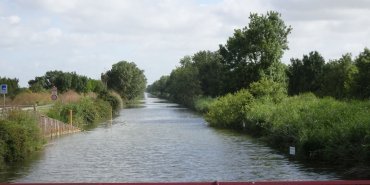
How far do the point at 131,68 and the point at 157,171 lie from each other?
113 m

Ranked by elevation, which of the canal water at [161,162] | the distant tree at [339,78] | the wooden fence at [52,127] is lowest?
the canal water at [161,162]

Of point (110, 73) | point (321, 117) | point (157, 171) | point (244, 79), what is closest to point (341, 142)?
point (321, 117)

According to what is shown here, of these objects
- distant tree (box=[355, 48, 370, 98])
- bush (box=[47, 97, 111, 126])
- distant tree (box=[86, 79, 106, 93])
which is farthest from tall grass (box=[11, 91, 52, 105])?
distant tree (box=[355, 48, 370, 98])

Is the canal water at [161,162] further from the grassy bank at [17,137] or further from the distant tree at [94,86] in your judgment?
the distant tree at [94,86]

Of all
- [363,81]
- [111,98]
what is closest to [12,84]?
[111,98]

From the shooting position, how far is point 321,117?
28109 mm

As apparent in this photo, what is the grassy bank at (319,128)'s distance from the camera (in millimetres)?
21344

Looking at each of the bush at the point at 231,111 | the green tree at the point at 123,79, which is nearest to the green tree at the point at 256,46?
the bush at the point at 231,111

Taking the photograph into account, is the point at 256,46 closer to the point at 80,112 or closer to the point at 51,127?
the point at 80,112

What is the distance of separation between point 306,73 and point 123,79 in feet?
193

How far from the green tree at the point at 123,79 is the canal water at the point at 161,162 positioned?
294ft

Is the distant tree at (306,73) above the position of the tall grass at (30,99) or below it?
above

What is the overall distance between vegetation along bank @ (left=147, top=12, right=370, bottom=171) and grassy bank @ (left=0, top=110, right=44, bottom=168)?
1352 centimetres

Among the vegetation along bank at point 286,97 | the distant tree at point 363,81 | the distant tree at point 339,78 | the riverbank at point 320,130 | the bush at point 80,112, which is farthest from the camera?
the distant tree at point 339,78
